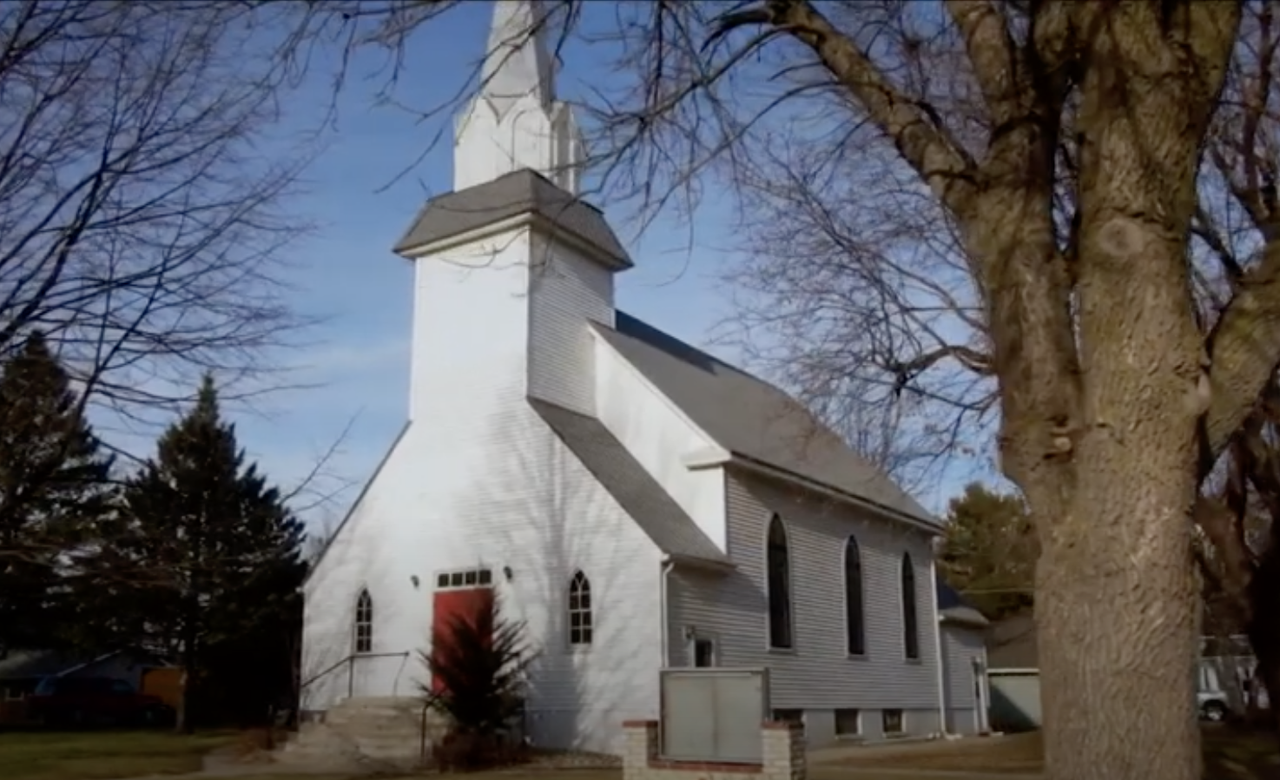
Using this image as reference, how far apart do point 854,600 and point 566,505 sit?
9939mm

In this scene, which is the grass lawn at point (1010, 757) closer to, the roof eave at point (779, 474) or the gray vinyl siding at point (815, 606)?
the gray vinyl siding at point (815, 606)

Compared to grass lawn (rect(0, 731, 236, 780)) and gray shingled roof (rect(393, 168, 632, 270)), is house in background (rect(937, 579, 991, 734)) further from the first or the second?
grass lawn (rect(0, 731, 236, 780))

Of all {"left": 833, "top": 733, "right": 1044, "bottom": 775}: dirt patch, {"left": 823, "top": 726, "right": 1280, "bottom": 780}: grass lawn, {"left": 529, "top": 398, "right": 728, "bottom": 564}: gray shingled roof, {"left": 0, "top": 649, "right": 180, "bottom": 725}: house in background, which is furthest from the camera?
{"left": 0, "top": 649, "right": 180, "bottom": 725}: house in background

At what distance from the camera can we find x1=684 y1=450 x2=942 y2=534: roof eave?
985 inches

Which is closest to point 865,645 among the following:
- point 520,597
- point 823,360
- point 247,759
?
point 520,597

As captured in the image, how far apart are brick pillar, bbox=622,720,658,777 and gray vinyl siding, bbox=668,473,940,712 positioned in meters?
5.64

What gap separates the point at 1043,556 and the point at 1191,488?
0.68m

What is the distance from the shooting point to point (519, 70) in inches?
1091

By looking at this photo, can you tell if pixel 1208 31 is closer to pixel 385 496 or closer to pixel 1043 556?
pixel 1043 556

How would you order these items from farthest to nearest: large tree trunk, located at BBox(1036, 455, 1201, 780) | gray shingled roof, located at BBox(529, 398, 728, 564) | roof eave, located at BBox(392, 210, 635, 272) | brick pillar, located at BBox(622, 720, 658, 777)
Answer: roof eave, located at BBox(392, 210, 635, 272) < gray shingled roof, located at BBox(529, 398, 728, 564) < brick pillar, located at BBox(622, 720, 658, 777) < large tree trunk, located at BBox(1036, 455, 1201, 780)

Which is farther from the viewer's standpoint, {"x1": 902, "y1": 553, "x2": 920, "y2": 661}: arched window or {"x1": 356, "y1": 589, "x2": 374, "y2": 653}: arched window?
{"x1": 902, "y1": 553, "x2": 920, "y2": 661}: arched window

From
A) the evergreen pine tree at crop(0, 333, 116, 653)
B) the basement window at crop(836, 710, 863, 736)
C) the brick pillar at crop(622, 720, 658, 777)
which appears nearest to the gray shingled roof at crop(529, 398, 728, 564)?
the brick pillar at crop(622, 720, 658, 777)

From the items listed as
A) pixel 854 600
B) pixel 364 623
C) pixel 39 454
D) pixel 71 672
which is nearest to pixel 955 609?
pixel 854 600

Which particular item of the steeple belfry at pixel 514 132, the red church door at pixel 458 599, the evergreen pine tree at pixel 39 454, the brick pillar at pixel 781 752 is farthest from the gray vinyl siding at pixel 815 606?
the evergreen pine tree at pixel 39 454
